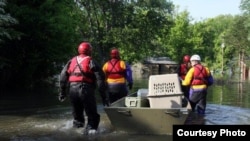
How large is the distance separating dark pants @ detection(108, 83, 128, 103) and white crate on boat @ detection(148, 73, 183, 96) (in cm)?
141

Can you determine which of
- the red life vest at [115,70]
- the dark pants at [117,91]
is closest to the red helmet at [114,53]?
the red life vest at [115,70]

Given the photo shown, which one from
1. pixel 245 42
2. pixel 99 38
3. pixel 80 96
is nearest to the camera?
pixel 80 96

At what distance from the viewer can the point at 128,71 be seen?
12719 mm

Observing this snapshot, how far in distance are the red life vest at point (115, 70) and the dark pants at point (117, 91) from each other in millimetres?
266

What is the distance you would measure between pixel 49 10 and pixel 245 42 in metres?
54.8

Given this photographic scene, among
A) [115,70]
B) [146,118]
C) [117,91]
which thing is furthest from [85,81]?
[117,91]

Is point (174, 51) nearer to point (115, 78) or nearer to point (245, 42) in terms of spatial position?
point (245, 42)

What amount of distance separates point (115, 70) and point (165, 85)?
170cm

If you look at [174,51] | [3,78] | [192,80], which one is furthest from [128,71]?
[174,51]

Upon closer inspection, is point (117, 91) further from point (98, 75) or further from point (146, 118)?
point (98, 75)

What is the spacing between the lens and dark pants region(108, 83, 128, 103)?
12.7m

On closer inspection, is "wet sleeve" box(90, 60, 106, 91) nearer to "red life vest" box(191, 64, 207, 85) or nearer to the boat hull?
the boat hull

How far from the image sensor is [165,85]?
11555mm

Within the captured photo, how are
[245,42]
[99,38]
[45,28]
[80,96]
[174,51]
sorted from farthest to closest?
[174,51]
[245,42]
[99,38]
[45,28]
[80,96]
